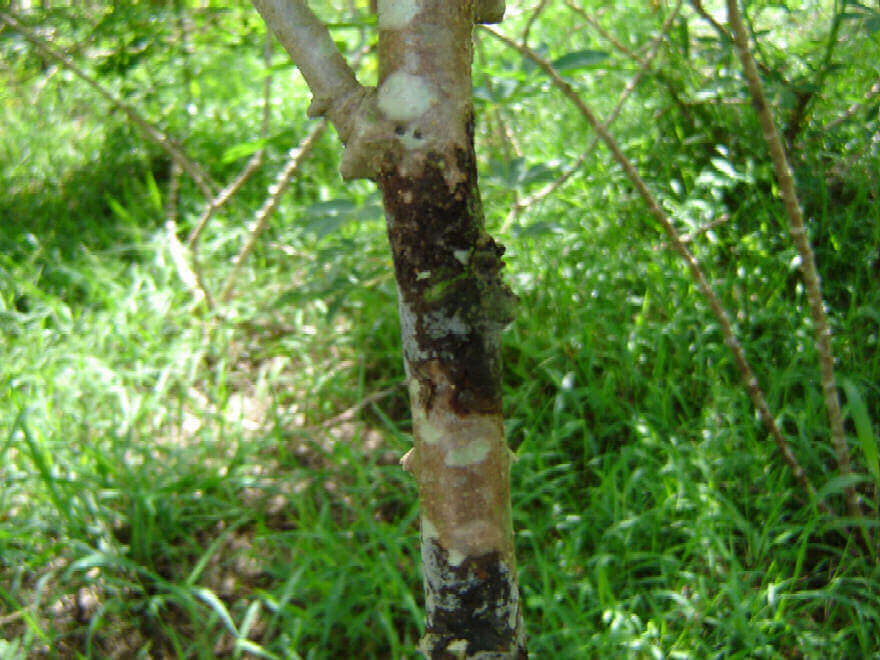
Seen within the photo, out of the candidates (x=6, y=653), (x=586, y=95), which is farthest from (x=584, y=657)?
(x=586, y=95)

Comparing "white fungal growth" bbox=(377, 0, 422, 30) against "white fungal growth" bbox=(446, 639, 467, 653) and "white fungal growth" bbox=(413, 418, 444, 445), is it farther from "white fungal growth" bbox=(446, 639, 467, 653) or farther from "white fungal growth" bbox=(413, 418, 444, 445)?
"white fungal growth" bbox=(446, 639, 467, 653)

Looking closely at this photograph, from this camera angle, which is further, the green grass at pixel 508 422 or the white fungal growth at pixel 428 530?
the green grass at pixel 508 422

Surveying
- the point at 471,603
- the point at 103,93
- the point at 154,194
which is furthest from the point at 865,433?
the point at 154,194

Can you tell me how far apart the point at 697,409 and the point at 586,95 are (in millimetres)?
1491

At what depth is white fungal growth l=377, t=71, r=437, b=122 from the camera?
0.88 m

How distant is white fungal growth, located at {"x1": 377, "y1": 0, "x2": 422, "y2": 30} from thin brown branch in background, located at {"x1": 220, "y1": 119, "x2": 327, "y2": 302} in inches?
47.5

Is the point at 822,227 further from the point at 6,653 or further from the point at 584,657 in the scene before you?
the point at 6,653

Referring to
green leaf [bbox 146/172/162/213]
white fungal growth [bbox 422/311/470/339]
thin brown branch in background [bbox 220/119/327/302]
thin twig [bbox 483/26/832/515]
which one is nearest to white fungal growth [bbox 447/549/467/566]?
white fungal growth [bbox 422/311/470/339]

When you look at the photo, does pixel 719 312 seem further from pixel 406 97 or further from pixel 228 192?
pixel 228 192

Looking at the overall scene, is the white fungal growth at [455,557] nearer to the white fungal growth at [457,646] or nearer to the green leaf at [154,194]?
the white fungal growth at [457,646]

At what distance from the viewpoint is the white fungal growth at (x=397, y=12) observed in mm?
881

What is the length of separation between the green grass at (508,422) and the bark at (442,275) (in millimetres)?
704

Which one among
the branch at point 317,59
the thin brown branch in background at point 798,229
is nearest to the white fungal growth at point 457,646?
the branch at point 317,59

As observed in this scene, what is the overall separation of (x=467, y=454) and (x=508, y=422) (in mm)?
1107
